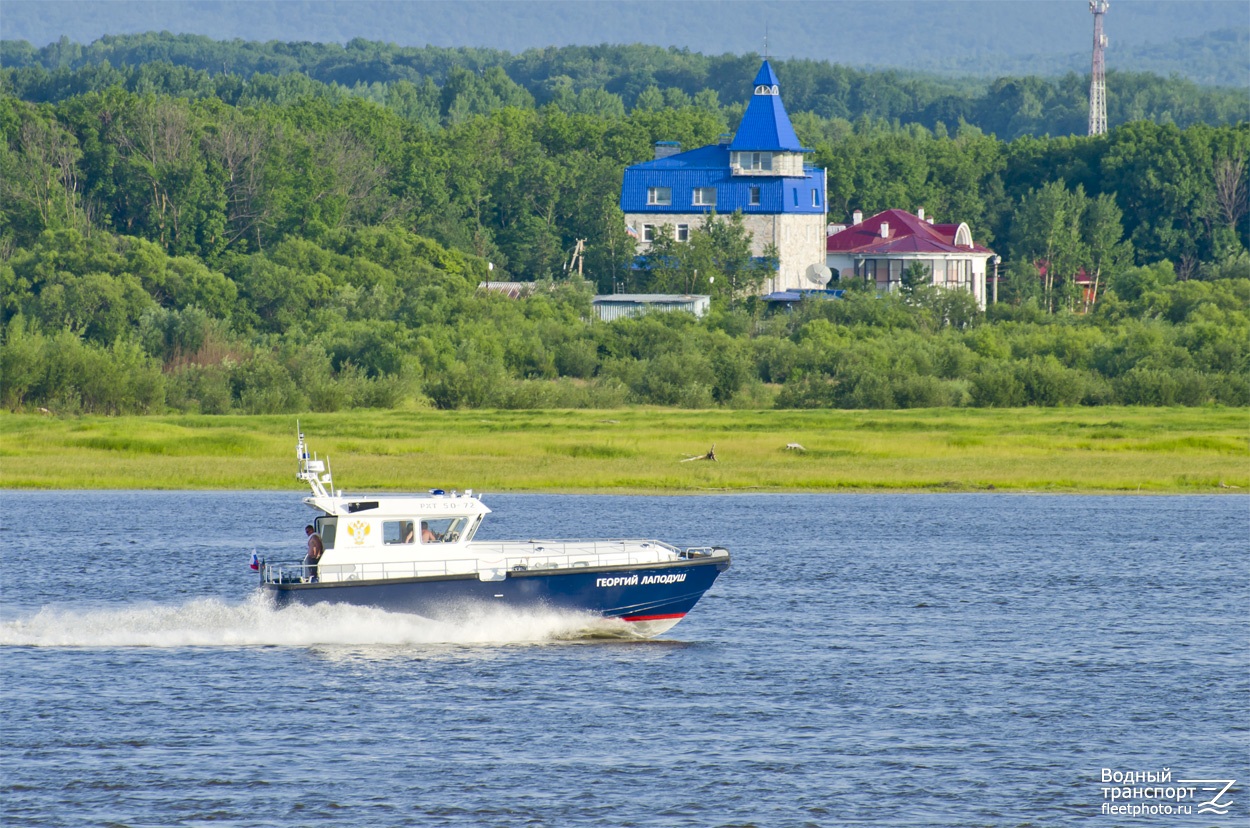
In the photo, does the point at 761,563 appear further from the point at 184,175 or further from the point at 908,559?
the point at 184,175

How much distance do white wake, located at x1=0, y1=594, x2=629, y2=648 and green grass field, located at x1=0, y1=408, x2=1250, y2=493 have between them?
A: 27122 mm

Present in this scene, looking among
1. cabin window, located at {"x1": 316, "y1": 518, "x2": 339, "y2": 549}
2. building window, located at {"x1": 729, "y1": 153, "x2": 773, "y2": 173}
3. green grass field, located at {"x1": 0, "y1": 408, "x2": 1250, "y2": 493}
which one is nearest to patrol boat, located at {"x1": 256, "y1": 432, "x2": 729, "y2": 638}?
cabin window, located at {"x1": 316, "y1": 518, "x2": 339, "y2": 549}

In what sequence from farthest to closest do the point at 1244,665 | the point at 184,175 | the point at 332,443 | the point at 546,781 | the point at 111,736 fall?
the point at 184,175, the point at 332,443, the point at 1244,665, the point at 111,736, the point at 546,781

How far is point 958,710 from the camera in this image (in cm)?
3588

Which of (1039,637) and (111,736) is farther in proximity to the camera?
(1039,637)

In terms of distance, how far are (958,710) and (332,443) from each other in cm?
4836

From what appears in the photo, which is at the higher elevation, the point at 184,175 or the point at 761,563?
the point at 184,175

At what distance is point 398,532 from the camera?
39812 mm

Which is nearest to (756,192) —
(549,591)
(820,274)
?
(820,274)

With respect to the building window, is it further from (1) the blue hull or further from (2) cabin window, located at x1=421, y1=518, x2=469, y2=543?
(2) cabin window, located at x1=421, y1=518, x2=469, y2=543

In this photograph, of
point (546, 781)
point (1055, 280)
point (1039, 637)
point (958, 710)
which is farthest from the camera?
point (1055, 280)

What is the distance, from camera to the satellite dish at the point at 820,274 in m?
130

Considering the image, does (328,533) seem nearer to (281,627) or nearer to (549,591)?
(281,627)

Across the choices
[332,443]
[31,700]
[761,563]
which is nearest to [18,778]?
[31,700]
